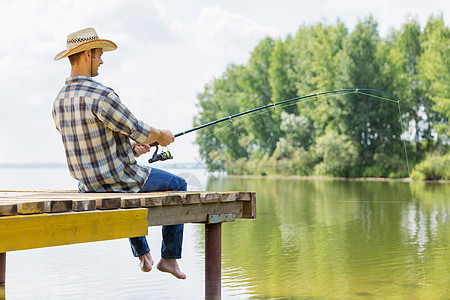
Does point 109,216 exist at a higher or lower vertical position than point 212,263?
higher

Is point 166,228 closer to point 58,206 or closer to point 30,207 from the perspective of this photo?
point 58,206

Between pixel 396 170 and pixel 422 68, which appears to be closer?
pixel 396 170

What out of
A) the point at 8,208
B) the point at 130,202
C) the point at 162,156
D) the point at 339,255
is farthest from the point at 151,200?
the point at 339,255

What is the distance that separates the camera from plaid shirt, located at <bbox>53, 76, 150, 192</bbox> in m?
3.77

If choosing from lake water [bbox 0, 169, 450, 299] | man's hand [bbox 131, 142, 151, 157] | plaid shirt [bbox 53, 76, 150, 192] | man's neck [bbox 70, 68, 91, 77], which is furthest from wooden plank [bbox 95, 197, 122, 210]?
lake water [bbox 0, 169, 450, 299]

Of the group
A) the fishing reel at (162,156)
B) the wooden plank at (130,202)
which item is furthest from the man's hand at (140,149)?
the wooden plank at (130,202)

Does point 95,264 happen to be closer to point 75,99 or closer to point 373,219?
point 75,99

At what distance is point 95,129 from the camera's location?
3.82 m

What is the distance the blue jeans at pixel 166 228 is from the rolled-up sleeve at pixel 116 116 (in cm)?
41

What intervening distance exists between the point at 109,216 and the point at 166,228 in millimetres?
1035

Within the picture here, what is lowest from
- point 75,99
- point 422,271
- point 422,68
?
point 422,271

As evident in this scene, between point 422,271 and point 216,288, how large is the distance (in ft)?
8.97

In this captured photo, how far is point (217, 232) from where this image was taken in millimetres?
4309

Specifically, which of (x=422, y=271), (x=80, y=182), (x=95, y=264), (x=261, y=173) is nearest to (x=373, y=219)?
(x=422, y=271)
